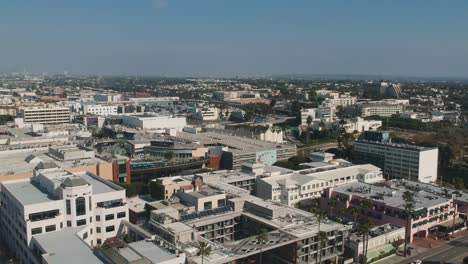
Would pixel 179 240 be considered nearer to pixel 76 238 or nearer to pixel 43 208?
pixel 76 238

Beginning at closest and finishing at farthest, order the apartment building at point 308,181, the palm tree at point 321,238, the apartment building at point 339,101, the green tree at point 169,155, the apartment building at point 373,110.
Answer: the palm tree at point 321,238
the apartment building at point 308,181
the green tree at point 169,155
the apartment building at point 373,110
the apartment building at point 339,101

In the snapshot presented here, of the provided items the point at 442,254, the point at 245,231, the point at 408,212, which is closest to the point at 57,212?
the point at 245,231

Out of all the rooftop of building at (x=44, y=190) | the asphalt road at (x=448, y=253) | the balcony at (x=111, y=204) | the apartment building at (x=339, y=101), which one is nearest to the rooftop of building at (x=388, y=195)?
the asphalt road at (x=448, y=253)

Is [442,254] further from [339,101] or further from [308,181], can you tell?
[339,101]

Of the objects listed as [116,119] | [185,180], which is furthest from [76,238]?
[116,119]

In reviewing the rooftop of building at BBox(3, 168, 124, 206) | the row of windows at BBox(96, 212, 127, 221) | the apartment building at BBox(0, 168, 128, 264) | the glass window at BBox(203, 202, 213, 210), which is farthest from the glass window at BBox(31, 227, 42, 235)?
the glass window at BBox(203, 202, 213, 210)

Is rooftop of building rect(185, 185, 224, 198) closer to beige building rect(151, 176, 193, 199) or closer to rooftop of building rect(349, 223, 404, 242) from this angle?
beige building rect(151, 176, 193, 199)

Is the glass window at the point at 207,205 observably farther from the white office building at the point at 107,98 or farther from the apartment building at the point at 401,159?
the white office building at the point at 107,98

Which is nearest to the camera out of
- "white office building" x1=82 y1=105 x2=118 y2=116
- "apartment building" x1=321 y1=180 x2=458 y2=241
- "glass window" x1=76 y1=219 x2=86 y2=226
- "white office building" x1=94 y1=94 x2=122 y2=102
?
"glass window" x1=76 y1=219 x2=86 y2=226

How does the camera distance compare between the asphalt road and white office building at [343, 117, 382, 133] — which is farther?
white office building at [343, 117, 382, 133]
